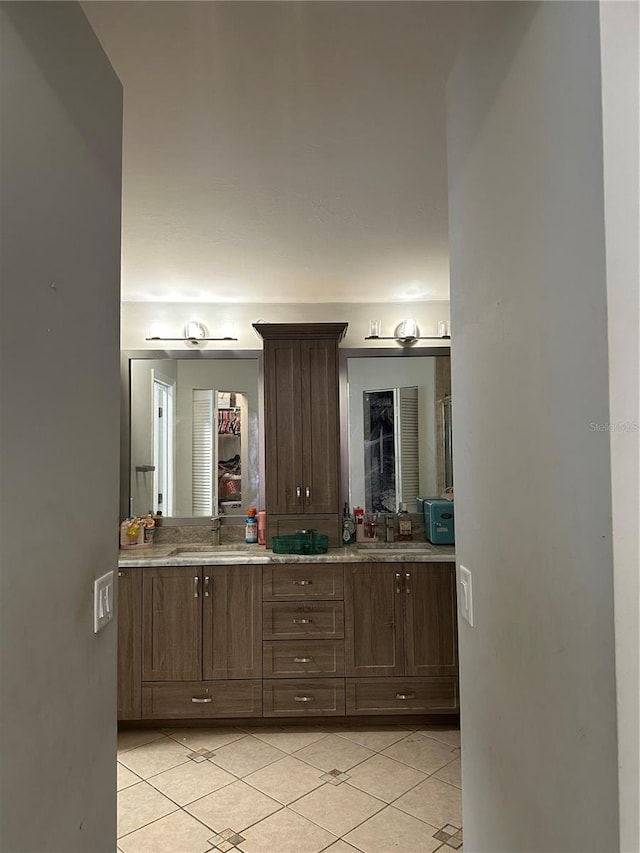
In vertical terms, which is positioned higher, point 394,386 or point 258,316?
point 258,316

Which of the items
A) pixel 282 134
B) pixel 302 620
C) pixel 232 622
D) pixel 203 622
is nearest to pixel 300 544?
pixel 302 620

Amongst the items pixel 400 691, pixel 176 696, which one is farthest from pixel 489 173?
pixel 176 696

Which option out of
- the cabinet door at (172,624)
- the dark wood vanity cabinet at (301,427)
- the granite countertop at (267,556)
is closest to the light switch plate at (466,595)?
the granite countertop at (267,556)

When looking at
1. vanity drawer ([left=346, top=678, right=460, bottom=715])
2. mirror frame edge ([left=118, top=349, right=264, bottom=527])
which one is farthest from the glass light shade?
vanity drawer ([left=346, top=678, right=460, bottom=715])

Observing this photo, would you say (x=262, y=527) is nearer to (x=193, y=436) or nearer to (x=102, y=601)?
(x=193, y=436)

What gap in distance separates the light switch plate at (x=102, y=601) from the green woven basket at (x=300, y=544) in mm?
2191

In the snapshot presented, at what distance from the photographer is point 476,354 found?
136 cm

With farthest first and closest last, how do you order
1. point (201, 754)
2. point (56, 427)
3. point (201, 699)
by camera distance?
point (201, 699), point (201, 754), point (56, 427)

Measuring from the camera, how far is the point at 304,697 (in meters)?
3.41

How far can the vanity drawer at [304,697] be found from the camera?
3398 mm

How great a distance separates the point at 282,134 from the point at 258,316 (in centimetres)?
222

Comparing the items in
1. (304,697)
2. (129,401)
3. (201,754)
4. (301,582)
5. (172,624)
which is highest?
(129,401)

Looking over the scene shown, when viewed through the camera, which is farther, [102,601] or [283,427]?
[283,427]

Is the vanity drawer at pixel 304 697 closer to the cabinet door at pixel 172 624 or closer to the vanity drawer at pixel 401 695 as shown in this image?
the vanity drawer at pixel 401 695
